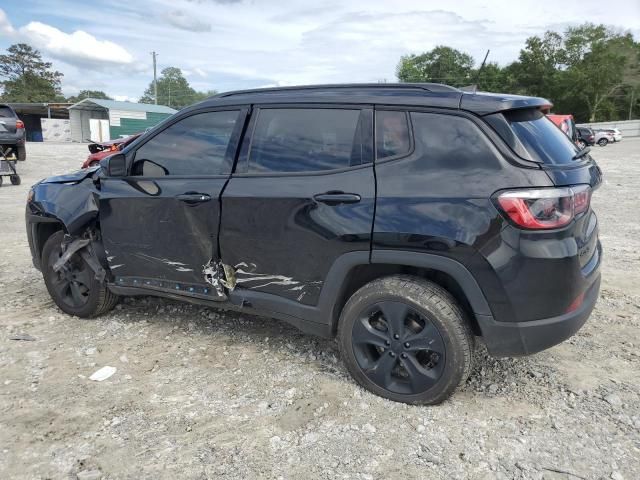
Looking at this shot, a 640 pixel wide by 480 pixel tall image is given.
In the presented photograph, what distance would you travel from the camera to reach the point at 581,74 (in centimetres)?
5516

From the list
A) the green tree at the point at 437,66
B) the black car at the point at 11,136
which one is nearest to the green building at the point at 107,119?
the black car at the point at 11,136

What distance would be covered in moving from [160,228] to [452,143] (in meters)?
2.06

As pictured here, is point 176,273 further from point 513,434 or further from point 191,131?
point 513,434

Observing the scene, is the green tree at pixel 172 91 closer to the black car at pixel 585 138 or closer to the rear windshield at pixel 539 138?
the black car at pixel 585 138

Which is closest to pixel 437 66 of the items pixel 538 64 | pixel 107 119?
pixel 538 64

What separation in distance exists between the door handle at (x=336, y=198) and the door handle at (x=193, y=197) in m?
0.81

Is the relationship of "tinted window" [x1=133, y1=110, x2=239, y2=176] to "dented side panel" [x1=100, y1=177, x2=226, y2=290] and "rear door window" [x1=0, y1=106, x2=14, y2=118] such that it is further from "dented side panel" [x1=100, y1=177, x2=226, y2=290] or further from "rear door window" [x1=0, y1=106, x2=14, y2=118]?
"rear door window" [x1=0, y1=106, x2=14, y2=118]

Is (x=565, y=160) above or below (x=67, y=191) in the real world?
above

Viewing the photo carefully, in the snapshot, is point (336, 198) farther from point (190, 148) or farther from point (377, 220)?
point (190, 148)

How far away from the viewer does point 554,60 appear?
61.2 meters

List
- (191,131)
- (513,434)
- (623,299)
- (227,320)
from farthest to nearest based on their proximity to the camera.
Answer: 1. (623,299)
2. (227,320)
3. (191,131)
4. (513,434)

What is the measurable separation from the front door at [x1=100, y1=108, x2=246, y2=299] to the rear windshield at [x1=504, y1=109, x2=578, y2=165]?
1.71 meters

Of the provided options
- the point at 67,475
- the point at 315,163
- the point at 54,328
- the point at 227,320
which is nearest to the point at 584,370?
the point at 315,163

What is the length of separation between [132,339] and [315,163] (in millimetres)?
2034
